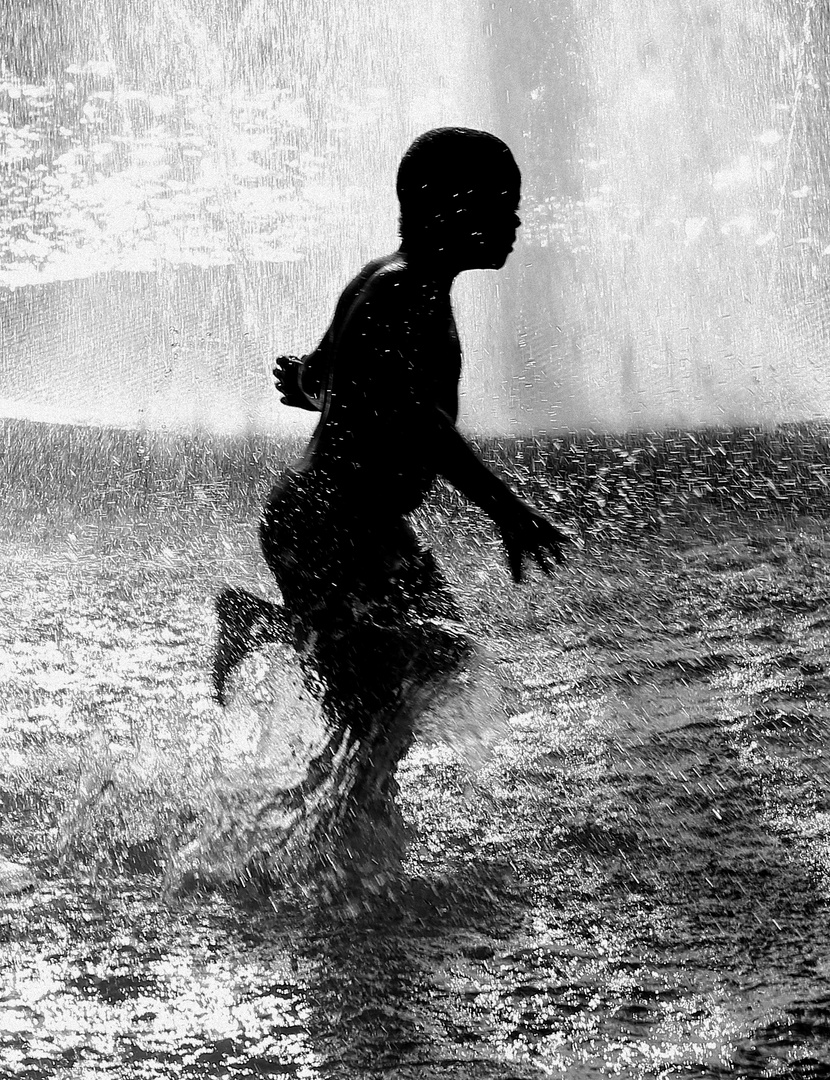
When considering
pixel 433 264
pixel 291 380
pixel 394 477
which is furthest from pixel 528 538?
pixel 291 380

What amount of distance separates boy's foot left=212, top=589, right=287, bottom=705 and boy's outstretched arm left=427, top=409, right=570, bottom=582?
47 centimetres

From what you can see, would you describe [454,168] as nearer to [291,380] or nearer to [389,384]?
[389,384]

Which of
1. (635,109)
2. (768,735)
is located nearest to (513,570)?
(768,735)

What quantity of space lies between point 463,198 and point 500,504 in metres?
0.51

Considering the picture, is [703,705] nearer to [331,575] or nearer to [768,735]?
[768,735]

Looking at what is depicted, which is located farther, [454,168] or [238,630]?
[238,630]

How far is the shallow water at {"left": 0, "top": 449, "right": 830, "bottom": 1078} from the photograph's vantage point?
159 centimetres

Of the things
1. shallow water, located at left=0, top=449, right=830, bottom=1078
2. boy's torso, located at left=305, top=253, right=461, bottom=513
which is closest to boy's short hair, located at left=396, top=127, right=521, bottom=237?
boy's torso, located at left=305, top=253, right=461, bottom=513

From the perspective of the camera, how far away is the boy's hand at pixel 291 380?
221 centimetres

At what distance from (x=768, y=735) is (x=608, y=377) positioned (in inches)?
455

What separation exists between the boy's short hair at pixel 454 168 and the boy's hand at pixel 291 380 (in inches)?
14.8

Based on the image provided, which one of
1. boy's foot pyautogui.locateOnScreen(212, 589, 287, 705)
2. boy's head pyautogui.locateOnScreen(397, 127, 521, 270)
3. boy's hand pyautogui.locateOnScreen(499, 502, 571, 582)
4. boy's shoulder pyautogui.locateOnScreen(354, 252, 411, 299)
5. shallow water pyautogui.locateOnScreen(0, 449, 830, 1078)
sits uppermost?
boy's head pyautogui.locateOnScreen(397, 127, 521, 270)

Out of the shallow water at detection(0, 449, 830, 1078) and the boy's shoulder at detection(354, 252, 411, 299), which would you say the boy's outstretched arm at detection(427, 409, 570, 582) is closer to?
the boy's shoulder at detection(354, 252, 411, 299)

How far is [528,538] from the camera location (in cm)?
189
